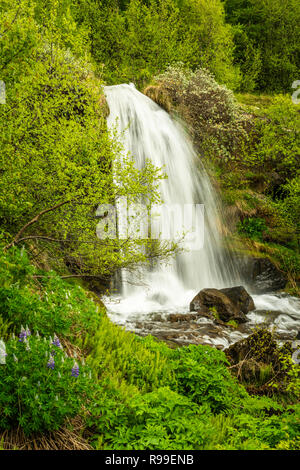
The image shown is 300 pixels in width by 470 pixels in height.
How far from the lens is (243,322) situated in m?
11.6

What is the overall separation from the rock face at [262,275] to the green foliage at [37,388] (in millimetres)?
13618

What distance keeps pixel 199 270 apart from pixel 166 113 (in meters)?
8.73

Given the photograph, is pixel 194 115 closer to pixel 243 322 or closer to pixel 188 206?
pixel 188 206

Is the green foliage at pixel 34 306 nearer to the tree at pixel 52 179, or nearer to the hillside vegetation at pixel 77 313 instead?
the hillside vegetation at pixel 77 313

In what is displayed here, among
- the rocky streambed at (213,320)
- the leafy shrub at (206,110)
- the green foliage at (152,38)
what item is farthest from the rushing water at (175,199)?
the green foliage at (152,38)

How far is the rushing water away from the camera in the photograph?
13672mm

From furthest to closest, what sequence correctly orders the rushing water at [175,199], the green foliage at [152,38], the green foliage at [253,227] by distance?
the green foliage at [152,38]
the green foliage at [253,227]
the rushing water at [175,199]

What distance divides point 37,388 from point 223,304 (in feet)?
30.3

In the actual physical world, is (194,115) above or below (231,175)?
above

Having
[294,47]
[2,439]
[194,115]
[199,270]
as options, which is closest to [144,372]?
[2,439]

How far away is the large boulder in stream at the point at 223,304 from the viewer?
1156cm

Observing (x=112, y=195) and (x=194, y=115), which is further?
(x=194, y=115)

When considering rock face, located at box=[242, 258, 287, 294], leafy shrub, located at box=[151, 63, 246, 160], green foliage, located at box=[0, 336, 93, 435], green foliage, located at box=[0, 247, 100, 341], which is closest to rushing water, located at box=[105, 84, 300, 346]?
rock face, located at box=[242, 258, 287, 294]

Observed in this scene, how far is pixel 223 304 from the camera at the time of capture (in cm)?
1172
